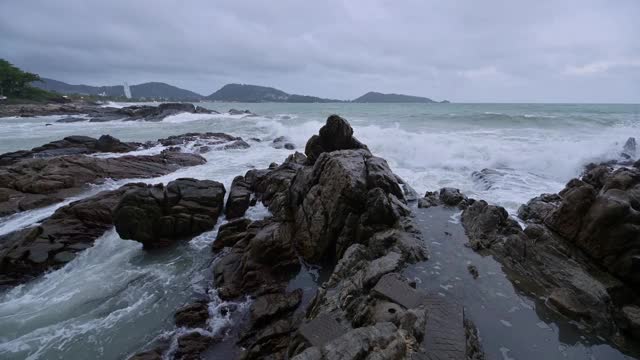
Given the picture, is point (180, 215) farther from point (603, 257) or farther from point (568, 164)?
point (568, 164)

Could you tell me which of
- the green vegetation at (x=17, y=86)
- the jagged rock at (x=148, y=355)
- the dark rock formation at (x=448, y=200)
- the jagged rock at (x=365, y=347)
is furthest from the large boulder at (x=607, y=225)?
the green vegetation at (x=17, y=86)

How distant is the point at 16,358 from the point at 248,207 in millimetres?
7847

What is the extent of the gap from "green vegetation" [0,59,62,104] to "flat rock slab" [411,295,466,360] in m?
91.9

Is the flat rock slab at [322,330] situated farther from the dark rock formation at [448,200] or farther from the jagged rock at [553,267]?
the dark rock formation at [448,200]

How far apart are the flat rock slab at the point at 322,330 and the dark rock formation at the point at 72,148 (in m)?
22.4

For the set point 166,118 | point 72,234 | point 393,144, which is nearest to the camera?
point 72,234

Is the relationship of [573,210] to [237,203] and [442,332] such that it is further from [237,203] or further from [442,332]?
[237,203]

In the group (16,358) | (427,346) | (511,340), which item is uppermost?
(427,346)

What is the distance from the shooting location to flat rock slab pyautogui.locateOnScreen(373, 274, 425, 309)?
17.8ft

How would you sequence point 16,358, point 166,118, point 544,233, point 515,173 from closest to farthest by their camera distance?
1. point 16,358
2. point 544,233
3. point 515,173
4. point 166,118

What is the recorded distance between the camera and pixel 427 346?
4.52 m

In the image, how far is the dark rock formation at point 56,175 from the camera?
45.1ft

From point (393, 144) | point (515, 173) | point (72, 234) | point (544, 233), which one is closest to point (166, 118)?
point (393, 144)

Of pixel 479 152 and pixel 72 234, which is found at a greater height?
pixel 479 152
